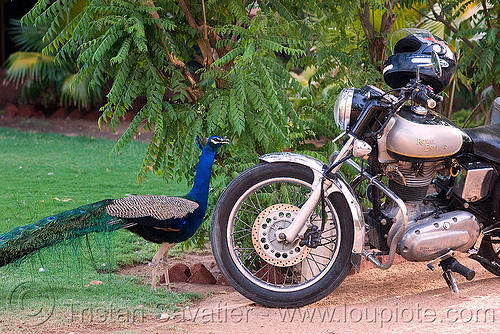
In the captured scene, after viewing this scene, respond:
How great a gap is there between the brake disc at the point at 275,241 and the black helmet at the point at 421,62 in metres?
1.22

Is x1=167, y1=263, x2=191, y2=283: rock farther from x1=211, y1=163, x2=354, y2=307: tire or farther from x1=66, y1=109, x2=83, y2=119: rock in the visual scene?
x1=66, y1=109, x2=83, y2=119: rock

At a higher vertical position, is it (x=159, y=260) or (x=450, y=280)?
(x=450, y=280)

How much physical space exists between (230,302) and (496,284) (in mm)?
1987

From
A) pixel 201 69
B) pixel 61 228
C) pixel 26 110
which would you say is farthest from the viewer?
pixel 26 110

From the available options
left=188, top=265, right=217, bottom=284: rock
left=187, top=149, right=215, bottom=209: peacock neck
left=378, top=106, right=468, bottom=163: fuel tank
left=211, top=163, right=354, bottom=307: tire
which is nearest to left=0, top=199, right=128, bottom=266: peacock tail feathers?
left=187, top=149, right=215, bottom=209: peacock neck

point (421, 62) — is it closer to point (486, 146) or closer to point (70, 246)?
point (486, 146)

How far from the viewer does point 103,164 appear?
10445mm

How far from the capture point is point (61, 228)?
441cm

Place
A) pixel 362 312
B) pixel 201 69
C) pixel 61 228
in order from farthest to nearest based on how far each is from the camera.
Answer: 1. pixel 201 69
2. pixel 61 228
3. pixel 362 312

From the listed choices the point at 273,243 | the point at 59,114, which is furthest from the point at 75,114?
the point at 273,243

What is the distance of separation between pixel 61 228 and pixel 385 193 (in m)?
2.30

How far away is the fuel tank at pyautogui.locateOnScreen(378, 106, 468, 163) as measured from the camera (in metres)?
4.07

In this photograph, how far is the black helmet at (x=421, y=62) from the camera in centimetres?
423

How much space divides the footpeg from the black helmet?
1.21 metres
